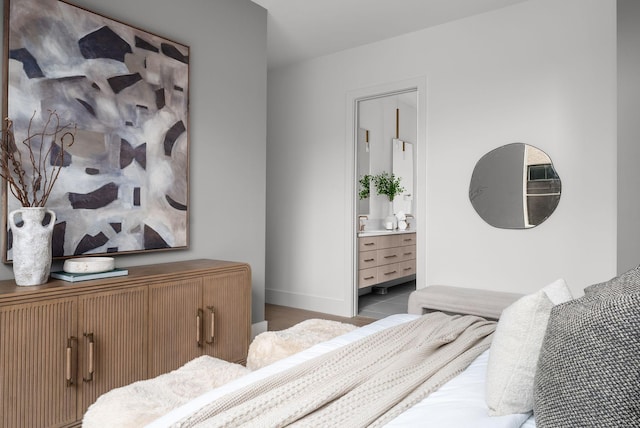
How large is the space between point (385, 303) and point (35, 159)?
3.86 meters

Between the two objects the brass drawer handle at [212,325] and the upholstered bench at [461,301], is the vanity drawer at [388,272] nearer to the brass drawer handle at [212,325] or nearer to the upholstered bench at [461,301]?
the upholstered bench at [461,301]

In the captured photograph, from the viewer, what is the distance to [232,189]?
11.2 feet

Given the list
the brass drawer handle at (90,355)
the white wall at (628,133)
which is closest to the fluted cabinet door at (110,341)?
the brass drawer handle at (90,355)

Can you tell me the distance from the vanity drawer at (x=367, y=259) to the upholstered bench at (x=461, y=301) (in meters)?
1.11

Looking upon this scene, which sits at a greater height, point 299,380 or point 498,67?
point 498,67

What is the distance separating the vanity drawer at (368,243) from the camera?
4.71 meters

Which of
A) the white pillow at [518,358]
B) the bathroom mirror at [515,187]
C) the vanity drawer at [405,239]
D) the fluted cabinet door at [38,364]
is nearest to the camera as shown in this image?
the white pillow at [518,358]

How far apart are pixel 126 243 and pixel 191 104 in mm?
1123

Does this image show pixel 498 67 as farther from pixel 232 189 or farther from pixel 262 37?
pixel 232 189

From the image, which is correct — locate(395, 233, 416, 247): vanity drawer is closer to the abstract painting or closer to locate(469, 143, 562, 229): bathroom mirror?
locate(469, 143, 562, 229): bathroom mirror

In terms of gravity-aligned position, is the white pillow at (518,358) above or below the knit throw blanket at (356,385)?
above

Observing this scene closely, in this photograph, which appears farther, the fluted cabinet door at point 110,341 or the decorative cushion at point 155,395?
the fluted cabinet door at point 110,341

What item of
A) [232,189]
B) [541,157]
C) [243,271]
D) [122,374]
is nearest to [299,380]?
[122,374]

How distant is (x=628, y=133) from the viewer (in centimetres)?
285
